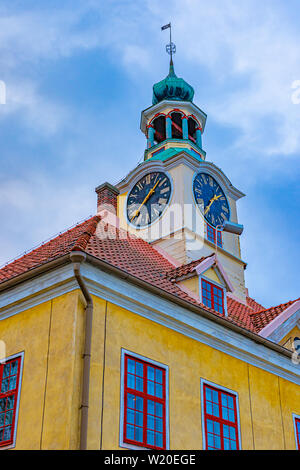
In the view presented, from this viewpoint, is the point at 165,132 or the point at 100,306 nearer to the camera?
the point at 100,306

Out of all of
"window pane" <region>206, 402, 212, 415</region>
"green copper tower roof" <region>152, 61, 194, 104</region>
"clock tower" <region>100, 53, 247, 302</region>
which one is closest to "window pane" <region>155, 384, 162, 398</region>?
"window pane" <region>206, 402, 212, 415</region>

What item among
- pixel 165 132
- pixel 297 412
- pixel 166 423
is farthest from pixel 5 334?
pixel 165 132

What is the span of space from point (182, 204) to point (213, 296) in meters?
5.74

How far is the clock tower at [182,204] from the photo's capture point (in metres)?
23.2

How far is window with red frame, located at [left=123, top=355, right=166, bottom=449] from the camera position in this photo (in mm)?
13398

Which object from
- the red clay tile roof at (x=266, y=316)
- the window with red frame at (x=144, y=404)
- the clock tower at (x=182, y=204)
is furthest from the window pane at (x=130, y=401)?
the clock tower at (x=182, y=204)

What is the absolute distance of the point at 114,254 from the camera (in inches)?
677

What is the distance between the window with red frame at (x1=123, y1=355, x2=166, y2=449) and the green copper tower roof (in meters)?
18.0

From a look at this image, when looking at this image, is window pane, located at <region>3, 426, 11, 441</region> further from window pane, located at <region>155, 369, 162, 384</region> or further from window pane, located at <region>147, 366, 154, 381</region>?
window pane, located at <region>155, 369, 162, 384</region>

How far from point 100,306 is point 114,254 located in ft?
11.2

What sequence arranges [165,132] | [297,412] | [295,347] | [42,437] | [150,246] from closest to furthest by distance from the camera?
[42,437] → [297,412] → [295,347] → [150,246] → [165,132]

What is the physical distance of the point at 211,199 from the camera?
25312 mm

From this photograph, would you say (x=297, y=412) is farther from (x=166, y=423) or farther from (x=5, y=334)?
(x=5, y=334)

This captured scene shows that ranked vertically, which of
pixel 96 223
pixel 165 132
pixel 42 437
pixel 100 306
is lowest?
pixel 42 437
